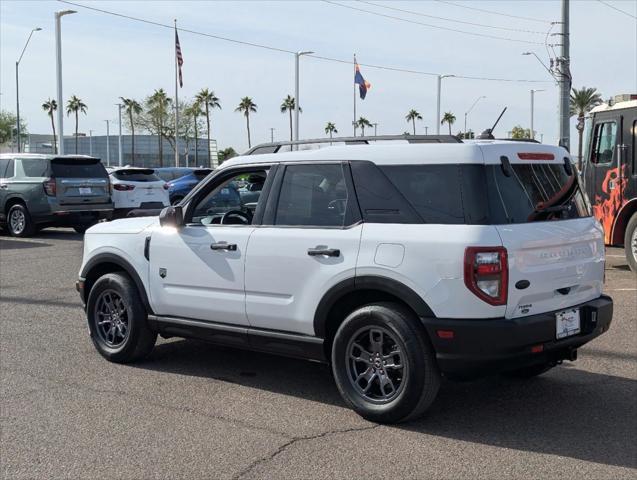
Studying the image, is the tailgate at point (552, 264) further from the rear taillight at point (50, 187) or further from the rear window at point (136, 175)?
the rear window at point (136, 175)

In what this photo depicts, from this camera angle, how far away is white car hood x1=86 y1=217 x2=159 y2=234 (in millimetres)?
6582

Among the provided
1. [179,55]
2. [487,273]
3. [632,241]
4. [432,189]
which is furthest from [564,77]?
[179,55]

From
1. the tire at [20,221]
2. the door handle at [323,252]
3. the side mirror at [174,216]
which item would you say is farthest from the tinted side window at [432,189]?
the tire at [20,221]

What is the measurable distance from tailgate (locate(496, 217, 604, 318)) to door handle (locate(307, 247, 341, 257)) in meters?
1.09

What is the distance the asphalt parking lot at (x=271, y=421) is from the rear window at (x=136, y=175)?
13.2 meters

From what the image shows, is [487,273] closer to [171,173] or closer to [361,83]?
[171,173]

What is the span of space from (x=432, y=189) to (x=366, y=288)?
0.76m

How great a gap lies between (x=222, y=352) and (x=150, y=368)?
2.58 ft

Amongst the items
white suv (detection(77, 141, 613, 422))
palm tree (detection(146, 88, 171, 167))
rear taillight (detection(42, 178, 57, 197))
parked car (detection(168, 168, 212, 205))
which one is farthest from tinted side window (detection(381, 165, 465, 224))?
palm tree (detection(146, 88, 171, 167))

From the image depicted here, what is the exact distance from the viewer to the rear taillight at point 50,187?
1744 centimetres

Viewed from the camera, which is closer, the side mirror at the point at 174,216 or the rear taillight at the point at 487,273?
A: the rear taillight at the point at 487,273

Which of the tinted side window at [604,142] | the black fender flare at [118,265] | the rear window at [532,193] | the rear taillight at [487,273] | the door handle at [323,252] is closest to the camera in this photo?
the rear taillight at [487,273]

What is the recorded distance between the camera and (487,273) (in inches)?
184

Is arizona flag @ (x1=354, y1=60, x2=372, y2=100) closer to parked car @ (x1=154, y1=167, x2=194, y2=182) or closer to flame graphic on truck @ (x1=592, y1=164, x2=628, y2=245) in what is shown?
parked car @ (x1=154, y1=167, x2=194, y2=182)
